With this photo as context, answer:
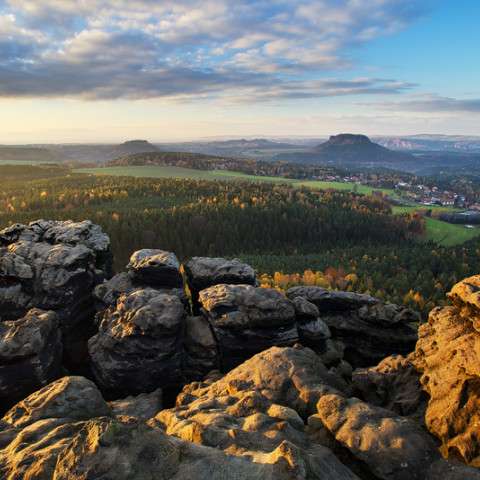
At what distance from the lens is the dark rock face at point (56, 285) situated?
132ft

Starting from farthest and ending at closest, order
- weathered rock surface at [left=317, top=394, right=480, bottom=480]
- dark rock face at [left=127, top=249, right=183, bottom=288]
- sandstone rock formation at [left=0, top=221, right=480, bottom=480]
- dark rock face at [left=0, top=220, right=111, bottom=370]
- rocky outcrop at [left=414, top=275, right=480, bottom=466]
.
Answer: dark rock face at [left=127, top=249, right=183, bottom=288] → dark rock face at [left=0, top=220, right=111, bottom=370] → rocky outcrop at [left=414, top=275, right=480, bottom=466] → weathered rock surface at [left=317, top=394, right=480, bottom=480] → sandstone rock formation at [left=0, top=221, right=480, bottom=480]

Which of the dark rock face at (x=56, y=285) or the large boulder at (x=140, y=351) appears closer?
the large boulder at (x=140, y=351)

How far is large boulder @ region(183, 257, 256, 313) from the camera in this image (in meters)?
44.0

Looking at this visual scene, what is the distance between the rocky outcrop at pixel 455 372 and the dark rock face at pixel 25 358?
1113 inches

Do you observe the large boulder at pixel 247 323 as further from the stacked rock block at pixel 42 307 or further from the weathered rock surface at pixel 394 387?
the stacked rock block at pixel 42 307

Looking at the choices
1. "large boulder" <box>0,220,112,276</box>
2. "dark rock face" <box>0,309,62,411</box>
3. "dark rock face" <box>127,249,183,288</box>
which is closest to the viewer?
"dark rock face" <box>0,309,62,411</box>

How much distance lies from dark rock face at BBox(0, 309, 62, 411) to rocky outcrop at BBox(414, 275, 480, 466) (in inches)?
1113

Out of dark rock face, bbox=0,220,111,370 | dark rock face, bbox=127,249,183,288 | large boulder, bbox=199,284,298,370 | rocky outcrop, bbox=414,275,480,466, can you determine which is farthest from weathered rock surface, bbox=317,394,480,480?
dark rock face, bbox=0,220,111,370

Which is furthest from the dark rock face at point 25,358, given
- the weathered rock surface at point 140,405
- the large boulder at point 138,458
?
the large boulder at point 138,458

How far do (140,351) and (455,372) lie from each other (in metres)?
23.6

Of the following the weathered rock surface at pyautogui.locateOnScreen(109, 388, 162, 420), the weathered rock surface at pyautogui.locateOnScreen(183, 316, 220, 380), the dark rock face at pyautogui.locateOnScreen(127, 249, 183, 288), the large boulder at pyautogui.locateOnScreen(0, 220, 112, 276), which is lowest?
the weathered rock surface at pyautogui.locateOnScreen(109, 388, 162, 420)

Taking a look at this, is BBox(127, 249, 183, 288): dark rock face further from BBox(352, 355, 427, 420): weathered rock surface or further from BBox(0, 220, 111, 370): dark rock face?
BBox(352, 355, 427, 420): weathered rock surface

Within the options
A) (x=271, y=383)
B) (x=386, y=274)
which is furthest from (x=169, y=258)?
(x=386, y=274)

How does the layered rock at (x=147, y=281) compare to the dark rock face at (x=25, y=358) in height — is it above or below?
above
